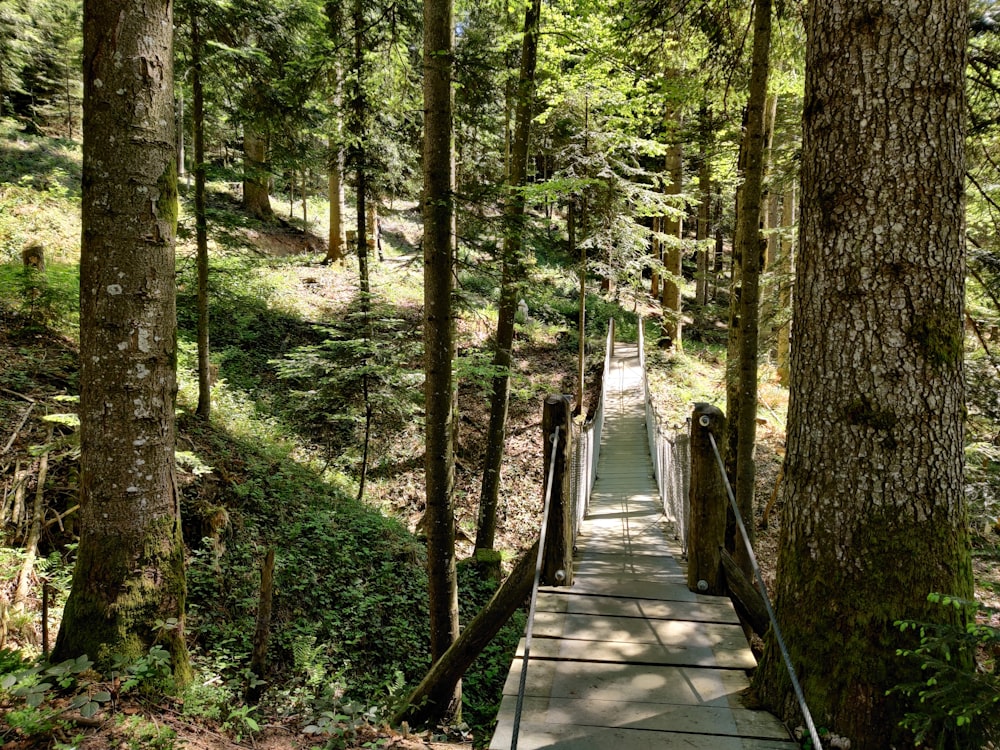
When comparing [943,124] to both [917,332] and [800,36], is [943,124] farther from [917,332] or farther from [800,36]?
[800,36]

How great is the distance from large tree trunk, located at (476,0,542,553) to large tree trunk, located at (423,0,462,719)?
1743 mm

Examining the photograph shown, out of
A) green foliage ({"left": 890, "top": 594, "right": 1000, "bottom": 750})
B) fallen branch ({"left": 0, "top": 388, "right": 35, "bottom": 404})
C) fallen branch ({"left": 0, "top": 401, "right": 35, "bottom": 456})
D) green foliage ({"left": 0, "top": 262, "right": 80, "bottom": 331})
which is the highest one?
green foliage ({"left": 0, "top": 262, "right": 80, "bottom": 331})

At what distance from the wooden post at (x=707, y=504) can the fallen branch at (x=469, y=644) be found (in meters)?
1.06

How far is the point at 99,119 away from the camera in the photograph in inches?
94.9

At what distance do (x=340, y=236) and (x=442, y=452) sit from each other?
473 inches

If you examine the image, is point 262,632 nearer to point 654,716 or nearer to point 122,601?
point 122,601

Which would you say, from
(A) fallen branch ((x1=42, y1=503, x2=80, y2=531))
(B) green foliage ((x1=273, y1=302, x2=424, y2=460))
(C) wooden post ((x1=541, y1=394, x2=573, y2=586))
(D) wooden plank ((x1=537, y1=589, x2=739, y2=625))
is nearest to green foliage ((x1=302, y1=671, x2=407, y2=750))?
(D) wooden plank ((x1=537, y1=589, x2=739, y2=625))

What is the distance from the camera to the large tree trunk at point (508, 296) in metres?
6.25

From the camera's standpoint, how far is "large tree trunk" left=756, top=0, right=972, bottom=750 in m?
1.93

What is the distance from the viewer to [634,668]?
8.74 feet

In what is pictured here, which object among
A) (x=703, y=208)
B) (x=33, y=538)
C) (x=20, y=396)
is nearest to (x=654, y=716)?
(x=33, y=538)

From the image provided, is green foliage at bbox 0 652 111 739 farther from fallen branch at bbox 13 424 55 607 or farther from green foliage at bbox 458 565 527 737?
green foliage at bbox 458 565 527 737

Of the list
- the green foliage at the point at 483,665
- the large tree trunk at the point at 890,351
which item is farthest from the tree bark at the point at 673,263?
the large tree trunk at the point at 890,351

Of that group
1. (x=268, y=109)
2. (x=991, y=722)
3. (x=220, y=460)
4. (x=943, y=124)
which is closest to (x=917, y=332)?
(x=943, y=124)
